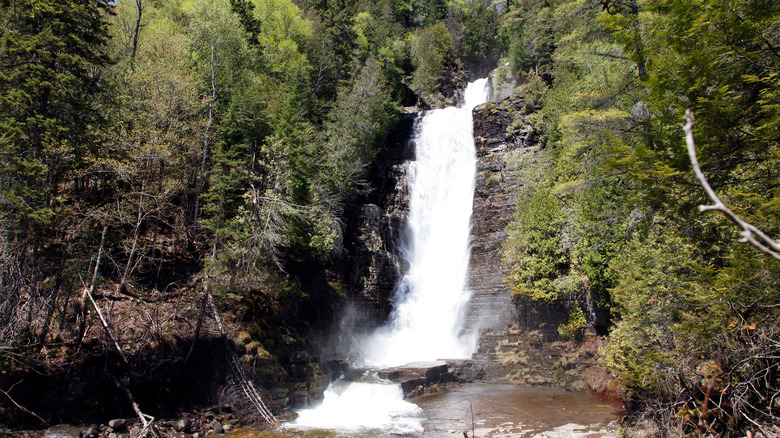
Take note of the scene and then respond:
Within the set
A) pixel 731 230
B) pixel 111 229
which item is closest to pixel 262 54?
pixel 111 229

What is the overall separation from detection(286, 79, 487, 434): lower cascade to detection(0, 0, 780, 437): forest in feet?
12.2

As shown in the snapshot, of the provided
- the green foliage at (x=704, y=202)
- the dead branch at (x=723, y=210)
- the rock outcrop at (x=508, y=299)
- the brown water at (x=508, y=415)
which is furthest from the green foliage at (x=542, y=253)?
the dead branch at (x=723, y=210)

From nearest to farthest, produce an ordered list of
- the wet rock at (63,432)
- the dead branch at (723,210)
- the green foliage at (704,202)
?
the dead branch at (723,210) → the green foliage at (704,202) → the wet rock at (63,432)

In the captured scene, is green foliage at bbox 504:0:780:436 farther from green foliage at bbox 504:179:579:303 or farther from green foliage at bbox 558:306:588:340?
green foliage at bbox 504:179:579:303

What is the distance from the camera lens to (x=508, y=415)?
43.3 ft

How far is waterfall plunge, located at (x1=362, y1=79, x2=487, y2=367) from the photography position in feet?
72.7

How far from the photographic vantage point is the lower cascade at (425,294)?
1421 cm

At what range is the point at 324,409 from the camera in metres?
14.5

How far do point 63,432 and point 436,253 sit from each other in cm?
1966

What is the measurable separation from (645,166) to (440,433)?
8614mm

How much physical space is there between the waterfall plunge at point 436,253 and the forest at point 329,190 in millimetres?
3701

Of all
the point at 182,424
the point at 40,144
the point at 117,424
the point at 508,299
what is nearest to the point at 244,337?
the point at 182,424

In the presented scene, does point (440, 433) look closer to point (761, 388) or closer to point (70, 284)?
point (761, 388)

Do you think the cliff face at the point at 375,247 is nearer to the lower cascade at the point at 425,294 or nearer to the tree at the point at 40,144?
the lower cascade at the point at 425,294
